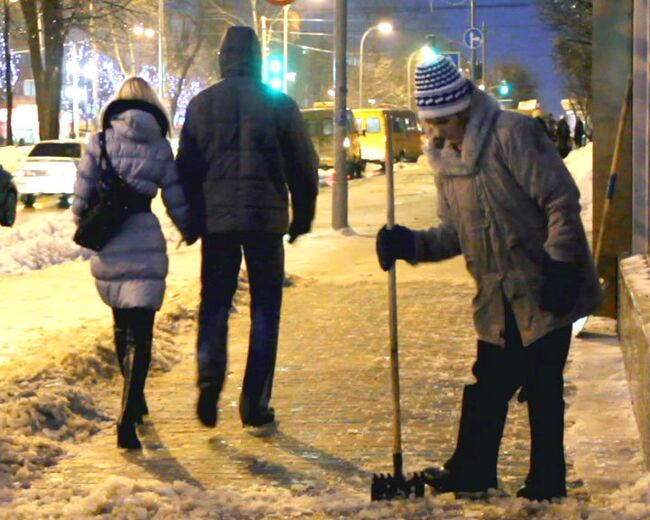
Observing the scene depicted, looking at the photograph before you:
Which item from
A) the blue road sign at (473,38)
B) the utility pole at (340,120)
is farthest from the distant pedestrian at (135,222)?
the blue road sign at (473,38)

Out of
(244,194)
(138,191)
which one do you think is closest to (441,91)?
(244,194)

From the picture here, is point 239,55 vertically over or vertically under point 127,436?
over

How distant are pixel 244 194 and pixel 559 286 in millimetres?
2144

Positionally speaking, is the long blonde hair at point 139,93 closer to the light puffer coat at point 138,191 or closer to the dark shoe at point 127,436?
the light puffer coat at point 138,191

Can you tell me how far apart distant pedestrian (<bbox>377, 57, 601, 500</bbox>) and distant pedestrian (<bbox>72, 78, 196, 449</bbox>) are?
5.11ft

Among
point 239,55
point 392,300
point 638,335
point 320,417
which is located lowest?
point 320,417

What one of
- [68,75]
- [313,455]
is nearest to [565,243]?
[313,455]

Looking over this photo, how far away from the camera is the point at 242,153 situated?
6277mm

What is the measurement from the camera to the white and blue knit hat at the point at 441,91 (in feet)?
15.4

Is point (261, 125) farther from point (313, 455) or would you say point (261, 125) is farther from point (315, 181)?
point (313, 455)

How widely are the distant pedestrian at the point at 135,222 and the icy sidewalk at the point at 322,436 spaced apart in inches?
15.6

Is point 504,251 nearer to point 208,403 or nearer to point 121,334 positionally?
point 208,403

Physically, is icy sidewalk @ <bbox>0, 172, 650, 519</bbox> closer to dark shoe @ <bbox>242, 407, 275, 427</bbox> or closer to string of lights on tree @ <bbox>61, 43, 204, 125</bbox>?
dark shoe @ <bbox>242, 407, 275, 427</bbox>

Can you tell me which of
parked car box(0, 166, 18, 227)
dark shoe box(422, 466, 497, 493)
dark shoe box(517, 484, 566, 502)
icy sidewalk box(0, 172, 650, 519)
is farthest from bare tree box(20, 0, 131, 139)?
dark shoe box(517, 484, 566, 502)
